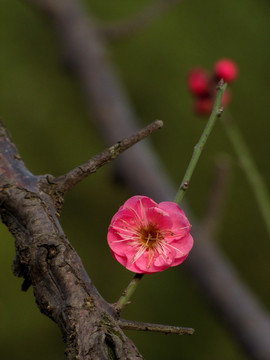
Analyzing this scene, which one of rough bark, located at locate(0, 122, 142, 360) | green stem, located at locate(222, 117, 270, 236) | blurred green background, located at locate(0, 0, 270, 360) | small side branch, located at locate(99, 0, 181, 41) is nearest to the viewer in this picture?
rough bark, located at locate(0, 122, 142, 360)

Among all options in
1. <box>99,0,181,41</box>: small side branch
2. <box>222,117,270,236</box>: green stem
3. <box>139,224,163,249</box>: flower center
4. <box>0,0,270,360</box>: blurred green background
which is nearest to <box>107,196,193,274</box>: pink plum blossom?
<box>139,224,163,249</box>: flower center

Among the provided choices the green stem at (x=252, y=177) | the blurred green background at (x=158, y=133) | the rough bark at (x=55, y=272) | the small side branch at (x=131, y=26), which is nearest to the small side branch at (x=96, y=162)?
the rough bark at (x=55, y=272)

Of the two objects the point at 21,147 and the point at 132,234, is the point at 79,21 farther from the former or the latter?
the point at 132,234

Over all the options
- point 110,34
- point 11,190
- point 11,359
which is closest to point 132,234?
point 11,190

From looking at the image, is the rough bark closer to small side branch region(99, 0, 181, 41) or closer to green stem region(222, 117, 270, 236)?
green stem region(222, 117, 270, 236)

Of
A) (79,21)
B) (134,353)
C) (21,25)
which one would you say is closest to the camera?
(134,353)

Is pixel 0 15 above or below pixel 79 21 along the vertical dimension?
above

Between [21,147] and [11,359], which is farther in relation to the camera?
[21,147]
